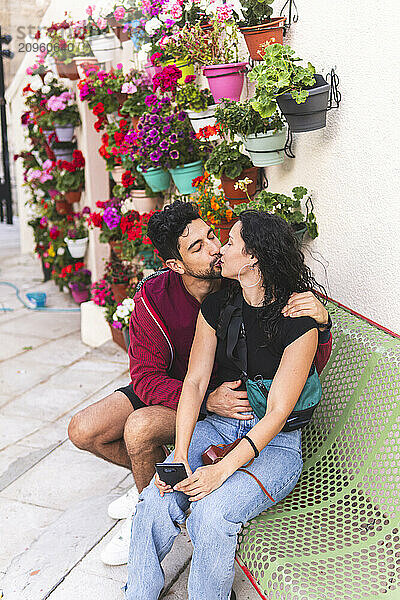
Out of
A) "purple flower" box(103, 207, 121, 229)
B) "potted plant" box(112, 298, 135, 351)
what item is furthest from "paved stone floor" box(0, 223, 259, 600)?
"purple flower" box(103, 207, 121, 229)

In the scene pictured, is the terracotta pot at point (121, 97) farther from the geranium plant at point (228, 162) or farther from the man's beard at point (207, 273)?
the man's beard at point (207, 273)

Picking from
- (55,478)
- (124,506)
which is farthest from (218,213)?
(55,478)

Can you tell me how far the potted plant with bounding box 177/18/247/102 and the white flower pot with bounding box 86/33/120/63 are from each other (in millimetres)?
1671

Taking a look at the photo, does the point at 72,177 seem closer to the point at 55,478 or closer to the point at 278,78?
the point at 55,478

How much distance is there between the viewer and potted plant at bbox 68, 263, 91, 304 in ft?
20.2

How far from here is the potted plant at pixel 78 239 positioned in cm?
604

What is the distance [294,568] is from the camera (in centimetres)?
178

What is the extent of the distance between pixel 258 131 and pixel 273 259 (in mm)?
906

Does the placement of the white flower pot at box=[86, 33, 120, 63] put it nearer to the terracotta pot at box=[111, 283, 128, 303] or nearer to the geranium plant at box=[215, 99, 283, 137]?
the terracotta pot at box=[111, 283, 128, 303]

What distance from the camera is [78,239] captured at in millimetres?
6066

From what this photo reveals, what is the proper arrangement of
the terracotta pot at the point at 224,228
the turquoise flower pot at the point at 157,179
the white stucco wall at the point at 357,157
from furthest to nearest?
the turquoise flower pot at the point at 157,179 → the terracotta pot at the point at 224,228 → the white stucco wall at the point at 357,157

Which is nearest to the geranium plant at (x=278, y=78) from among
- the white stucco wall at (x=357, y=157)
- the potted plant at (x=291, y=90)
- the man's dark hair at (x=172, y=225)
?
the potted plant at (x=291, y=90)

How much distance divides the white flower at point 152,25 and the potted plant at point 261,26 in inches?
42.5

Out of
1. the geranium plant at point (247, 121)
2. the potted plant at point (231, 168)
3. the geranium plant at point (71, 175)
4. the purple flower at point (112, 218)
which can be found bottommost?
the purple flower at point (112, 218)
